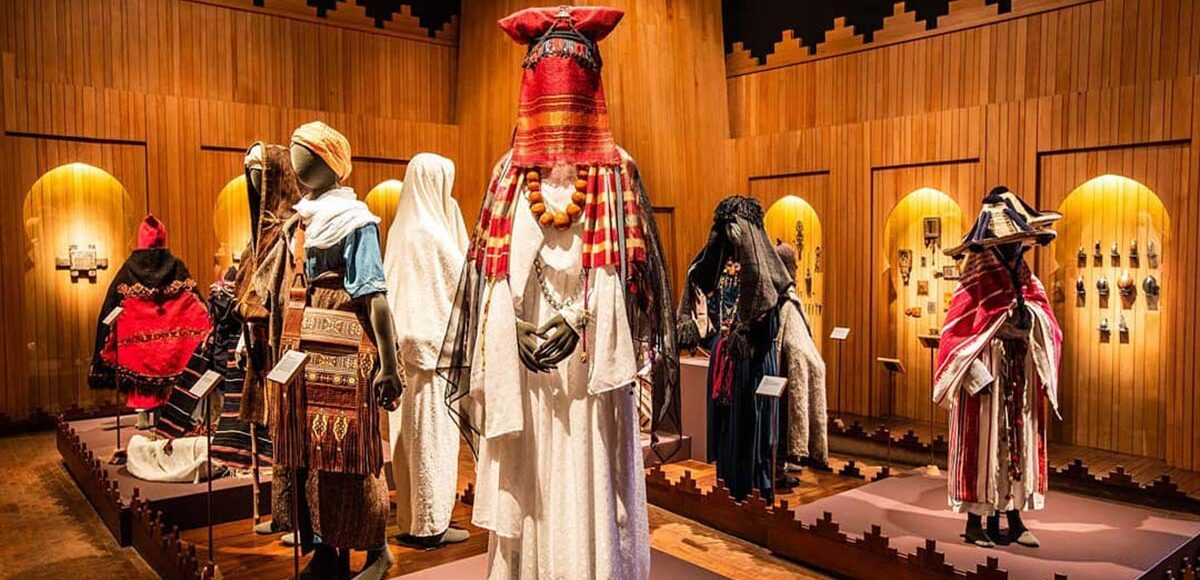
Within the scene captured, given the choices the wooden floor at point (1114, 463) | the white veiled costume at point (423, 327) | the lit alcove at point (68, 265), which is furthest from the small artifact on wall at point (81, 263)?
the wooden floor at point (1114, 463)

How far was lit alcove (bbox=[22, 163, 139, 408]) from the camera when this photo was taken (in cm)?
714

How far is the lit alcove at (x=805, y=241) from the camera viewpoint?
27.0ft

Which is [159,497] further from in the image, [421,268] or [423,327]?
[421,268]

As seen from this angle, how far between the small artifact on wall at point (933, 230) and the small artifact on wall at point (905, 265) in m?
0.26

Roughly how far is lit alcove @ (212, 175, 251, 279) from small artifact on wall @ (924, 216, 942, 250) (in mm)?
6027

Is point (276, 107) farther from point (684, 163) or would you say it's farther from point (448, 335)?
point (448, 335)

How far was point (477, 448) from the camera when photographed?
2.70m

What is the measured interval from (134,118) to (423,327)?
482 centimetres

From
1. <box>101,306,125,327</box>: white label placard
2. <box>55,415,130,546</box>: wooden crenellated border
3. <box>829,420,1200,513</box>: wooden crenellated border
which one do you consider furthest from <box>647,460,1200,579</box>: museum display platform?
<box>101,306,125,327</box>: white label placard

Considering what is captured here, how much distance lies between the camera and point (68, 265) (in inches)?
289

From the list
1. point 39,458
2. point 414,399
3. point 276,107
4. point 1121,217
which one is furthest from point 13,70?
point 1121,217

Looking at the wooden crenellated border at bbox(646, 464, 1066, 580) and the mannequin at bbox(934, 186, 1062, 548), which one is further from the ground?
the mannequin at bbox(934, 186, 1062, 548)

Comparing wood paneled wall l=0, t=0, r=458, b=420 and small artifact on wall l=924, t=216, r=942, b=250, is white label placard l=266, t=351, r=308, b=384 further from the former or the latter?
small artifact on wall l=924, t=216, r=942, b=250

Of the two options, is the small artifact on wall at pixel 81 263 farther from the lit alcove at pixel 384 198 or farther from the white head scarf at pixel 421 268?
the white head scarf at pixel 421 268
